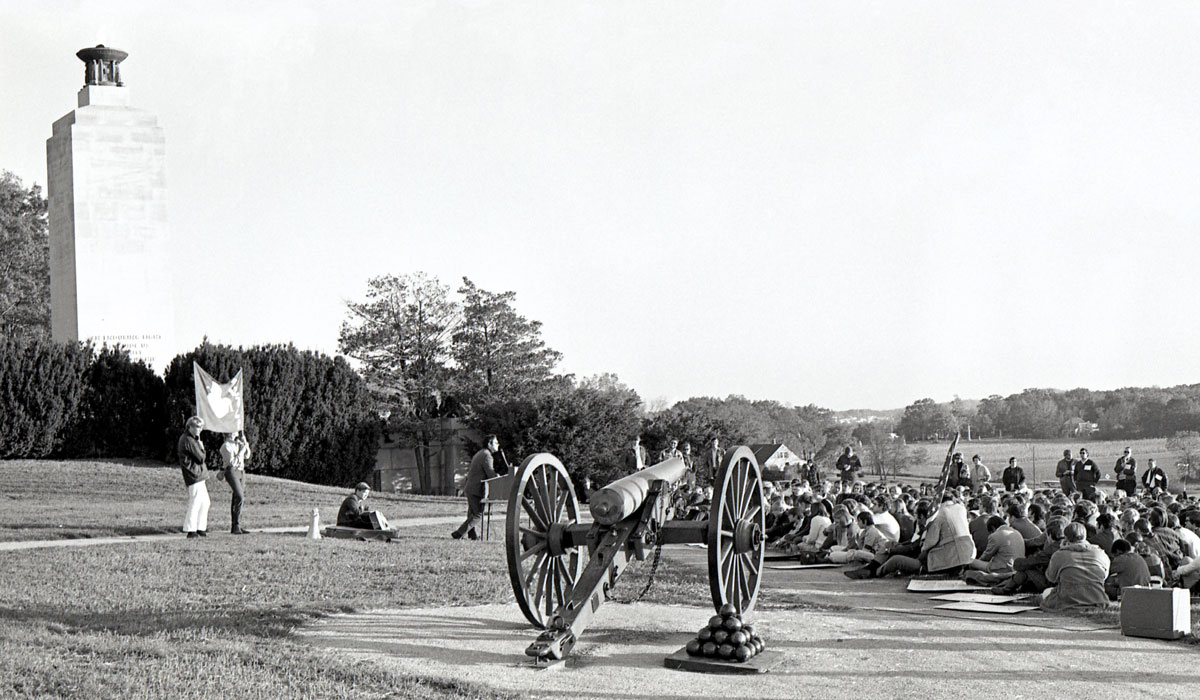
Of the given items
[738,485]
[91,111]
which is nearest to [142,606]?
[738,485]

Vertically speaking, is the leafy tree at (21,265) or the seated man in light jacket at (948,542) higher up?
the leafy tree at (21,265)

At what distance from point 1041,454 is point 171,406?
90.2 feet

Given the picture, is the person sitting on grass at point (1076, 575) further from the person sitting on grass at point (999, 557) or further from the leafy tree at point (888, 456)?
the leafy tree at point (888, 456)

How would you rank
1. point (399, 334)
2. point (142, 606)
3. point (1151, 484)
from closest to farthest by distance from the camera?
point (142, 606) < point (1151, 484) < point (399, 334)

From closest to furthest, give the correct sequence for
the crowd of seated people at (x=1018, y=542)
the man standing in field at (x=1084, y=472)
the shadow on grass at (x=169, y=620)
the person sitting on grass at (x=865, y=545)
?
the shadow on grass at (x=169, y=620) → the crowd of seated people at (x=1018, y=542) → the person sitting on grass at (x=865, y=545) → the man standing in field at (x=1084, y=472)

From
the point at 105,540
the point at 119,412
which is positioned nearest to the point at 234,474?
the point at 105,540

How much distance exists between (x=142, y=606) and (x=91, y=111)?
30.8m

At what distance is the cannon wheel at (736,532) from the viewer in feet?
27.6

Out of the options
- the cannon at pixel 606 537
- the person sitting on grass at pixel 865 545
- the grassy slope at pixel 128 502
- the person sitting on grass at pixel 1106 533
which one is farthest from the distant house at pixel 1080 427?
the cannon at pixel 606 537

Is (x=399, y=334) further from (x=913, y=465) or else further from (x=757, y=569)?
(x=757, y=569)

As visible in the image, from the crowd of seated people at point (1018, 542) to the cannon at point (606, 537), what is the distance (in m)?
3.90

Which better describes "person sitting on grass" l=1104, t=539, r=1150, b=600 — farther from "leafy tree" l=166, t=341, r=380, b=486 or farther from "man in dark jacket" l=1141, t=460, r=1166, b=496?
Answer: "leafy tree" l=166, t=341, r=380, b=486

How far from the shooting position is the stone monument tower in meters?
36.4

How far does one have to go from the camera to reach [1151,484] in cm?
2331
